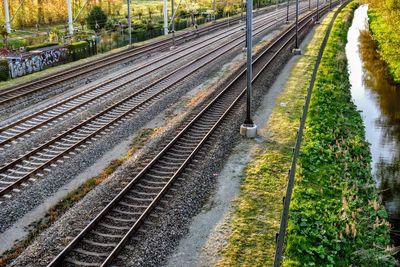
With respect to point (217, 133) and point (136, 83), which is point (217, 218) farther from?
point (136, 83)

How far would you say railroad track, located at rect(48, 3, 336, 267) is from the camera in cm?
1162

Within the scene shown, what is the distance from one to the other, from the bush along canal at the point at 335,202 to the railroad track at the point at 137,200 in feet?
13.3

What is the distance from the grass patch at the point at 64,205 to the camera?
39.3ft

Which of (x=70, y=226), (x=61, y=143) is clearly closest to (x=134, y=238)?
(x=70, y=226)

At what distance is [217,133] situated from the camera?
20.6 metres

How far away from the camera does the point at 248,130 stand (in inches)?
802

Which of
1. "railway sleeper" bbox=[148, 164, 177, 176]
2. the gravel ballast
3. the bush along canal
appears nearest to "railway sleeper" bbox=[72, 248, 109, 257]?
the gravel ballast

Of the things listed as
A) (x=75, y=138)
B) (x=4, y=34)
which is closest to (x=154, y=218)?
(x=75, y=138)

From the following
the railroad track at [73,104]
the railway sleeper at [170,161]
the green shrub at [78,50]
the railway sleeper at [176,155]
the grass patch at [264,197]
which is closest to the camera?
the grass patch at [264,197]

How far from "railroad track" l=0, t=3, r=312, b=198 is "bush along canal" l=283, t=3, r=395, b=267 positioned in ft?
28.4

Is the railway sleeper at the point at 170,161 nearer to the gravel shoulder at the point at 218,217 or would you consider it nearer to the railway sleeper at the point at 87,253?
the gravel shoulder at the point at 218,217

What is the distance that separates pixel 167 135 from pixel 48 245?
9026 millimetres

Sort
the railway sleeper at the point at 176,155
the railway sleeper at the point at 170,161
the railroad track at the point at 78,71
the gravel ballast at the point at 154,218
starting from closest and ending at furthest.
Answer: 1. the gravel ballast at the point at 154,218
2. the railway sleeper at the point at 170,161
3. the railway sleeper at the point at 176,155
4. the railroad track at the point at 78,71

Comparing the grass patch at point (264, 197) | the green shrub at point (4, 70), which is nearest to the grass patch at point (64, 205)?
the grass patch at point (264, 197)
